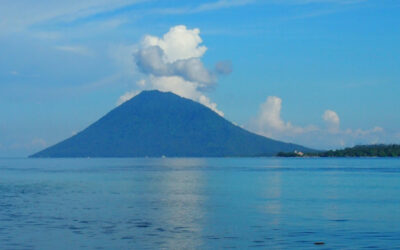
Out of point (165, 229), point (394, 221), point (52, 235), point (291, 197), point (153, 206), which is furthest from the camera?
point (291, 197)

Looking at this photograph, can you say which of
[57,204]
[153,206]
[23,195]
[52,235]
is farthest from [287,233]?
[23,195]

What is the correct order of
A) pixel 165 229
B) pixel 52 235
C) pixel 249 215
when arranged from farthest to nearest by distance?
pixel 249 215 → pixel 165 229 → pixel 52 235

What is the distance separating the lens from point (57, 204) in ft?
158

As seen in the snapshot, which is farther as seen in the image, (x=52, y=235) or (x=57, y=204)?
(x=57, y=204)

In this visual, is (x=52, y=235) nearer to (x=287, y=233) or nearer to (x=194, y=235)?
(x=194, y=235)

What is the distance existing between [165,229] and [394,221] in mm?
14129

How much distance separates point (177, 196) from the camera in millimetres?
57094

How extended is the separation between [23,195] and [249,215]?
2547 cm

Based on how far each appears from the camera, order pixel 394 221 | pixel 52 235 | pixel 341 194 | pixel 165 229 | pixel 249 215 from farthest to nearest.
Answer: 1. pixel 341 194
2. pixel 249 215
3. pixel 394 221
4. pixel 165 229
5. pixel 52 235

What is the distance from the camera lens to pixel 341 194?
59.8 metres

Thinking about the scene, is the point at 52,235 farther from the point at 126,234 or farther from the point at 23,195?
the point at 23,195

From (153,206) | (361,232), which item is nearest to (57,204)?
(153,206)

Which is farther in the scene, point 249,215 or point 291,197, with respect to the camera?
point 291,197

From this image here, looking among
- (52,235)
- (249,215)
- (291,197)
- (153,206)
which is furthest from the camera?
(291,197)
